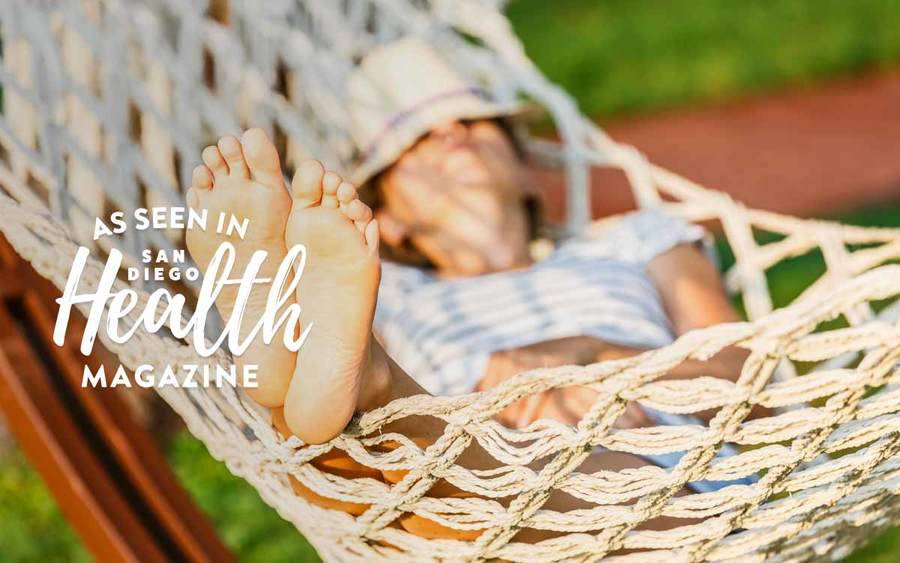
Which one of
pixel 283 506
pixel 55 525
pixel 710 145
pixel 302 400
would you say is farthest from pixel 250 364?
pixel 710 145

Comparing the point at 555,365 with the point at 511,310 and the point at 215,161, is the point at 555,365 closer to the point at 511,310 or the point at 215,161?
the point at 511,310

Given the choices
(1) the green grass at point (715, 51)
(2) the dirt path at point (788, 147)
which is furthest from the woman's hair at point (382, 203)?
(1) the green grass at point (715, 51)

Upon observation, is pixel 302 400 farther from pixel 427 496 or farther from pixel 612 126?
pixel 612 126

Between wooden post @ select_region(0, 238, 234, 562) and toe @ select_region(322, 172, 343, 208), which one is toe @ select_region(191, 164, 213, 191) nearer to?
toe @ select_region(322, 172, 343, 208)

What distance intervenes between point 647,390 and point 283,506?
40 centimetres

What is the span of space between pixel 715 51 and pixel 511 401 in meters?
4.28

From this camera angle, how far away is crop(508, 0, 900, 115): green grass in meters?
4.83

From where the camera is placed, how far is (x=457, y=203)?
5.61ft

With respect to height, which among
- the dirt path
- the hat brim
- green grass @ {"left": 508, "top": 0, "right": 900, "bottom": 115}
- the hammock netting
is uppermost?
green grass @ {"left": 508, "top": 0, "right": 900, "bottom": 115}

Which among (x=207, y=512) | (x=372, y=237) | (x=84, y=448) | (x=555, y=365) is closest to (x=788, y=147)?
(x=207, y=512)

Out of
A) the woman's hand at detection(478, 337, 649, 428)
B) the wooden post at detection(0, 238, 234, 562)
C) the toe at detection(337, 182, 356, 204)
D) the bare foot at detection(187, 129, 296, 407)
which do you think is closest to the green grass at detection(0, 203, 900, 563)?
the wooden post at detection(0, 238, 234, 562)

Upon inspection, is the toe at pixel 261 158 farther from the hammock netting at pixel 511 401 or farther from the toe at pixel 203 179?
the hammock netting at pixel 511 401

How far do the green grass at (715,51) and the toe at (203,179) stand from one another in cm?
381

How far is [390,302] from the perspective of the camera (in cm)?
168
